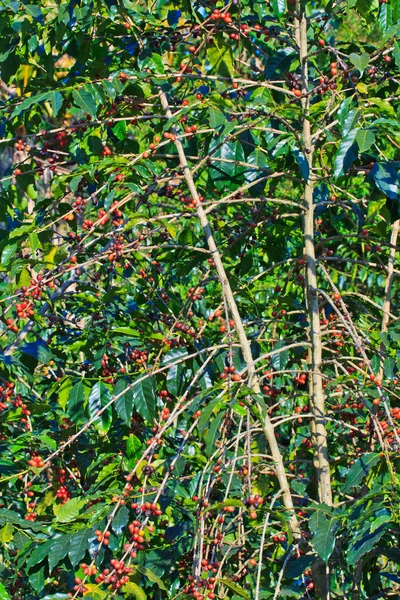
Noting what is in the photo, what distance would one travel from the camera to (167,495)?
185 centimetres

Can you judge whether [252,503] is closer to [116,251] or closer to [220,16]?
[116,251]

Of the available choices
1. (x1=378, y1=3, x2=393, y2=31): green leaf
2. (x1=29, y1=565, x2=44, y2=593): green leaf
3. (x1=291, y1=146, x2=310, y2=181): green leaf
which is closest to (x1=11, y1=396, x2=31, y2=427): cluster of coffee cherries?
(x1=29, y1=565, x2=44, y2=593): green leaf

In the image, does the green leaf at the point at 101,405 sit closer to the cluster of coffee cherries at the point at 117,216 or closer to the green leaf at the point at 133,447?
the green leaf at the point at 133,447

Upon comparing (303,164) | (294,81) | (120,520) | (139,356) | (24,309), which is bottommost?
(120,520)

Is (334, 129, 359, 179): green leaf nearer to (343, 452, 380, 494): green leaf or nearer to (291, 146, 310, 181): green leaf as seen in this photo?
(291, 146, 310, 181): green leaf

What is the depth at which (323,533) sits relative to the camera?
5.03 feet

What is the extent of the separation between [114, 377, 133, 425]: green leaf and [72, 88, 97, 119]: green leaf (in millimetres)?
640

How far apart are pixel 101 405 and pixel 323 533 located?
2.02ft

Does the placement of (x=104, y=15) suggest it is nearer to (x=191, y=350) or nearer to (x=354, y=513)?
(x=191, y=350)

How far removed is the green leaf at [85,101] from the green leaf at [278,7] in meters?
0.49

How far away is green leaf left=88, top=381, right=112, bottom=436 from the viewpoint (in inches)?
72.8

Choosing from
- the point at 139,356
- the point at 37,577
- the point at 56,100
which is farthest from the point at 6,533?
the point at 56,100

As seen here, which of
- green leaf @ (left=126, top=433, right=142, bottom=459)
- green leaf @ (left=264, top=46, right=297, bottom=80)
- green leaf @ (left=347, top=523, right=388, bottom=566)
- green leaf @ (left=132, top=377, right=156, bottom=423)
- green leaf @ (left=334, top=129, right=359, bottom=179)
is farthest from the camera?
green leaf @ (left=264, top=46, right=297, bottom=80)

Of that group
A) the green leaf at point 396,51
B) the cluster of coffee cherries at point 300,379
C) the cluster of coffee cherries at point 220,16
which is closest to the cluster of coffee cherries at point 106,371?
the cluster of coffee cherries at point 300,379
